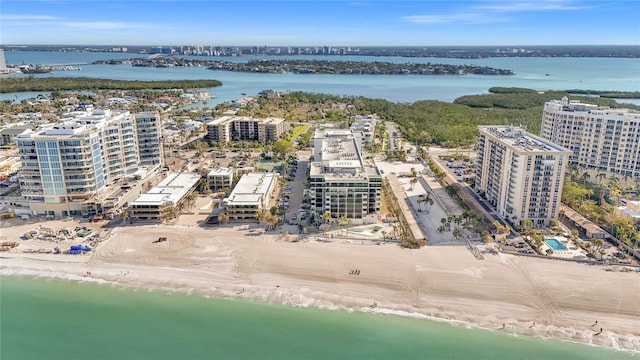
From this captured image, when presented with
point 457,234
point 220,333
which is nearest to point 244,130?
point 457,234

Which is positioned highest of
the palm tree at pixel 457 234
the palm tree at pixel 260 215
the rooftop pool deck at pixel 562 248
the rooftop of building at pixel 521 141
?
the rooftop of building at pixel 521 141

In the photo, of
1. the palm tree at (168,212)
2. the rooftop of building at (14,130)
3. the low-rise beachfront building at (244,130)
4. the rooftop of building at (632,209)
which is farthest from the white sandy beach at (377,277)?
the rooftop of building at (14,130)

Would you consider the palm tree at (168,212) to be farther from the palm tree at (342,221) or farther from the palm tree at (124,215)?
the palm tree at (342,221)

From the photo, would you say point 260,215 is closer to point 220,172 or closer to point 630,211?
point 220,172

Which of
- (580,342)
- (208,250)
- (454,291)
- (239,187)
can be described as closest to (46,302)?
(208,250)

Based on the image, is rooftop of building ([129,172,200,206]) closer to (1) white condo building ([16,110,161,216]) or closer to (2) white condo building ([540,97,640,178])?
(1) white condo building ([16,110,161,216])

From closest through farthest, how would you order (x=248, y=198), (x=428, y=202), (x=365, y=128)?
(x=248, y=198)
(x=428, y=202)
(x=365, y=128)

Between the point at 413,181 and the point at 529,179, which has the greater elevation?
the point at 529,179
